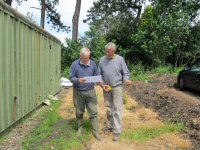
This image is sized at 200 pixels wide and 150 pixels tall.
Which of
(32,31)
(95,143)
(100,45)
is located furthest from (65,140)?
(100,45)

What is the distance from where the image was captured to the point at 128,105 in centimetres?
1312

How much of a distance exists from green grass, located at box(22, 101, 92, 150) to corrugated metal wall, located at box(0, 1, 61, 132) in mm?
621

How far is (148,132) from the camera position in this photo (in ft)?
29.5

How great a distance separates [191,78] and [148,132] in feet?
20.8

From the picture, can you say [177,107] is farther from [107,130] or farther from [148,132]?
[107,130]

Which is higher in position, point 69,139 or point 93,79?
point 93,79

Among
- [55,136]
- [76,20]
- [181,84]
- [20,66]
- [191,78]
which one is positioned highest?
[76,20]

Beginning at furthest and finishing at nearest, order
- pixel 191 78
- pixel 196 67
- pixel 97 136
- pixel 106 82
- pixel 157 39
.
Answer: pixel 157 39 → pixel 196 67 → pixel 191 78 → pixel 106 82 → pixel 97 136

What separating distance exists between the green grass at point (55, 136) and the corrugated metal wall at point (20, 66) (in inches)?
24.4

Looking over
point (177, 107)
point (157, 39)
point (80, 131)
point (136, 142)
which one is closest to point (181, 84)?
point (177, 107)

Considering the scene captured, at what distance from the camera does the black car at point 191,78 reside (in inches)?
561

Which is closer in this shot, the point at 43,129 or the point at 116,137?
the point at 116,137

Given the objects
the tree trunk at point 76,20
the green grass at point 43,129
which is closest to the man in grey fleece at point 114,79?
the green grass at point 43,129

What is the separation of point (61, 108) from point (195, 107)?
416 centimetres
